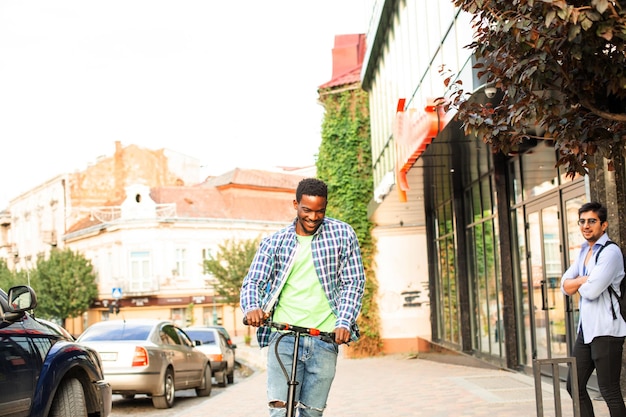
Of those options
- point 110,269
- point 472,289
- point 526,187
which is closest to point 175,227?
point 110,269

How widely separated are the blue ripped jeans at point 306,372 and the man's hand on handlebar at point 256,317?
9.6 inches

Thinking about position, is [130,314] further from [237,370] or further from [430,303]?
[430,303]

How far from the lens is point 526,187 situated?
1414 centimetres

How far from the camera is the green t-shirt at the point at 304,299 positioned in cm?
505

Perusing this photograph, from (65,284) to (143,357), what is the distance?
163ft

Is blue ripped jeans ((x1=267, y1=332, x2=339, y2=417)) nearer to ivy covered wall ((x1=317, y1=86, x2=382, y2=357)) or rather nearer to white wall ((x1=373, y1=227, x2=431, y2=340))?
ivy covered wall ((x1=317, y1=86, x2=382, y2=357))

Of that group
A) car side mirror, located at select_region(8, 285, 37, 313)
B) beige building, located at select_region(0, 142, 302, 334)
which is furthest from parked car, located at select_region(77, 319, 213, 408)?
beige building, located at select_region(0, 142, 302, 334)

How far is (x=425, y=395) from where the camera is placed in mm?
12414

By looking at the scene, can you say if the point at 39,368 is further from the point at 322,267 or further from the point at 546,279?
the point at 546,279

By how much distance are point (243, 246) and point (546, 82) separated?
53.3m

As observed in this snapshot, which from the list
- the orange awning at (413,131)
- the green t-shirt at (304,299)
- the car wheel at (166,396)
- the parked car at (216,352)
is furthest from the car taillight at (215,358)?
the green t-shirt at (304,299)

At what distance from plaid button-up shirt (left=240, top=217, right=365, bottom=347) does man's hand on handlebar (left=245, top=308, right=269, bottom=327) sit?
0.78 feet

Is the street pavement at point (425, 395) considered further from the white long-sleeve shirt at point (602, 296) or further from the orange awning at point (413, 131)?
the orange awning at point (413, 131)

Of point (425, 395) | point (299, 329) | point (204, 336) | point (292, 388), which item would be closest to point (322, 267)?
point (299, 329)
